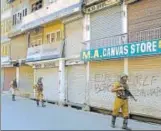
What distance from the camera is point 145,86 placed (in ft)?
55.8

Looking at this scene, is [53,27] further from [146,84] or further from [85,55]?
[146,84]

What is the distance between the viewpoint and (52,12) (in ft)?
88.0

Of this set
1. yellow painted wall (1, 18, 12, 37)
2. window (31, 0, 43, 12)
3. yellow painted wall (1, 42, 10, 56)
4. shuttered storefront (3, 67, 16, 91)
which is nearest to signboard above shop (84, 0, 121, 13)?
window (31, 0, 43, 12)

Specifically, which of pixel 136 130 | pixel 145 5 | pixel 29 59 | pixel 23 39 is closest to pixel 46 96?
pixel 29 59

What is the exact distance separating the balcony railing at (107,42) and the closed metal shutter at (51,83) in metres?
5.61

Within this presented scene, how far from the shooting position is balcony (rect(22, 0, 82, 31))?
2364 cm

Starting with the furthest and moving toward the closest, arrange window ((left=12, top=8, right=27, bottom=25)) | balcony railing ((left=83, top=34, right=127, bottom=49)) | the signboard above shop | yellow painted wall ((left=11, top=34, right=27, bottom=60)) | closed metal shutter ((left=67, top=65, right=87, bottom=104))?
window ((left=12, top=8, right=27, bottom=25)), yellow painted wall ((left=11, top=34, right=27, bottom=60)), closed metal shutter ((left=67, top=65, right=87, bottom=104)), the signboard above shop, balcony railing ((left=83, top=34, right=127, bottom=49))

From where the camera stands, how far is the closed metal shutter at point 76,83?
2291cm

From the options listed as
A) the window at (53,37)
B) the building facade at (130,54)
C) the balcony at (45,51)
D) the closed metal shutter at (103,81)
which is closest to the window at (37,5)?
the balcony at (45,51)

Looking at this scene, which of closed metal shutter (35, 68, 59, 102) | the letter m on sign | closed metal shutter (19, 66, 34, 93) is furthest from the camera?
closed metal shutter (19, 66, 34, 93)

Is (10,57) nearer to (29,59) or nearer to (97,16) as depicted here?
(29,59)

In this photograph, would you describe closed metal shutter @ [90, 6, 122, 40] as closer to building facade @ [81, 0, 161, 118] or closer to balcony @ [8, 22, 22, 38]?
building facade @ [81, 0, 161, 118]

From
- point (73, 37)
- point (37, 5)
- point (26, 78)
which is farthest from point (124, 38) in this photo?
point (26, 78)

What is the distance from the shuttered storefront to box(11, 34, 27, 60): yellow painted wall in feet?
6.03
